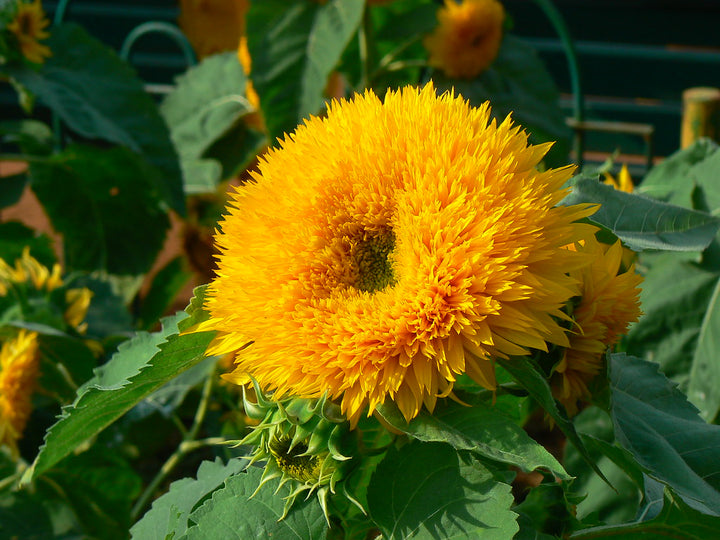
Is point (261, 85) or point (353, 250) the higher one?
point (353, 250)

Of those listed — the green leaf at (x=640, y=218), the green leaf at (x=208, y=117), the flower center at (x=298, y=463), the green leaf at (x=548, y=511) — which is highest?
the green leaf at (x=640, y=218)

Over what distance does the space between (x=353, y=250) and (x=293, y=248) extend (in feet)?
0.13

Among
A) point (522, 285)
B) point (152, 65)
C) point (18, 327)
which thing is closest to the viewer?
point (522, 285)

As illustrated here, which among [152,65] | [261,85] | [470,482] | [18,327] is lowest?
[152,65]

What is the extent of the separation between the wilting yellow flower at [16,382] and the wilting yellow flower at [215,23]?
1378mm

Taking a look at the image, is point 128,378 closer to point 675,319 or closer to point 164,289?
point 675,319

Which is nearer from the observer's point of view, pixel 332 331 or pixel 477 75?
pixel 332 331

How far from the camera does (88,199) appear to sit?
1705 mm

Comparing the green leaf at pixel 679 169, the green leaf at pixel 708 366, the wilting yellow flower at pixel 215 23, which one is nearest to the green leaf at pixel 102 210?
the wilting yellow flower at pixel 215 23

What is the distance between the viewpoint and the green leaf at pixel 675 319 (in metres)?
1.01

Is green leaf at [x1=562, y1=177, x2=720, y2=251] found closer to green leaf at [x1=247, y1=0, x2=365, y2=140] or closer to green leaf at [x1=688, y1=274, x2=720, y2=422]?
green leaf at [x1=688, y1=274, x2=720, y2=422]

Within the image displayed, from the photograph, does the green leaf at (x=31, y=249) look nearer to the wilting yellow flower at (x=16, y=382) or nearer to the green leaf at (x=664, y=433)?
the wilting yellow flower at (x=16, y=382)

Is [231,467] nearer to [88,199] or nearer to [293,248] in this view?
[293,248]

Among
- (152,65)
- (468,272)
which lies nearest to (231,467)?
(468,272)
